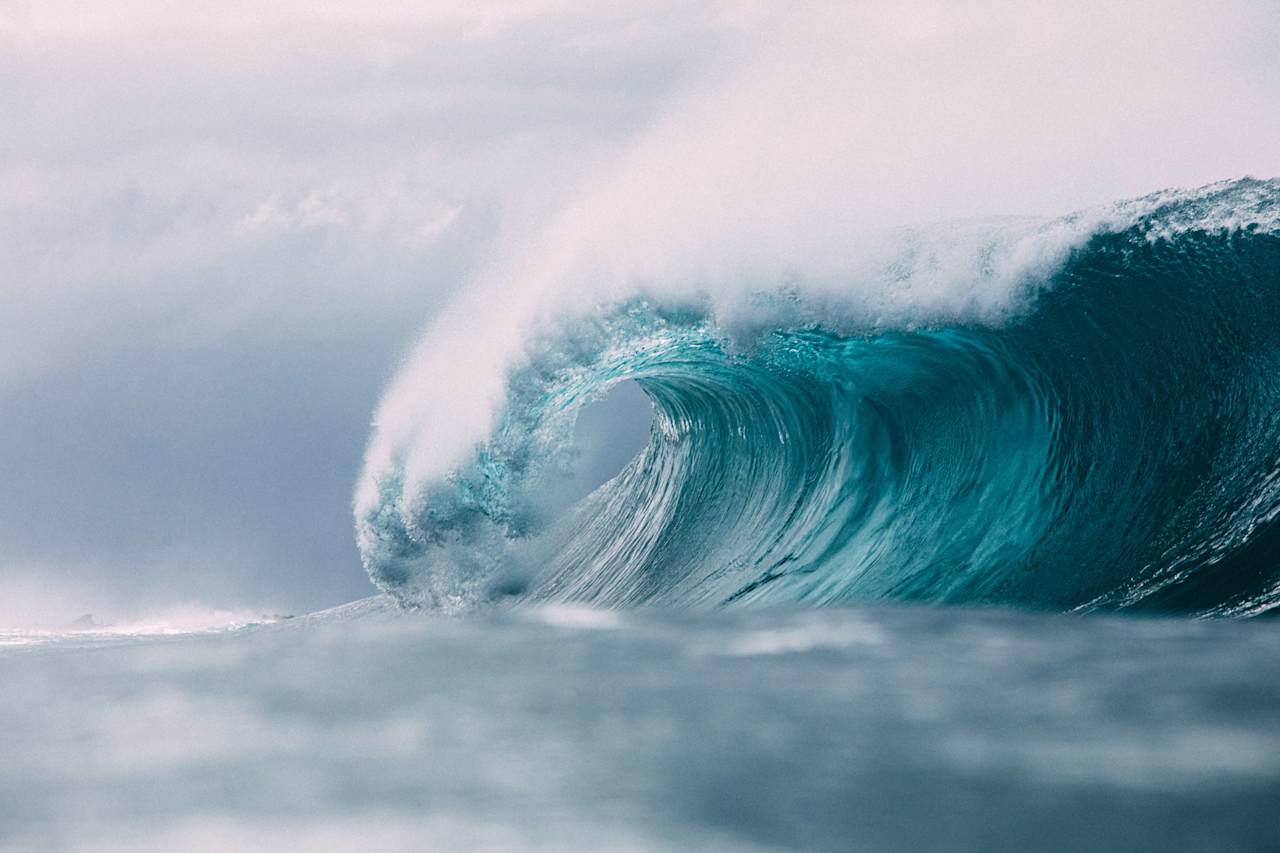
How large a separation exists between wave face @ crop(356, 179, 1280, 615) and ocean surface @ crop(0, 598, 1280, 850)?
7.88 feet

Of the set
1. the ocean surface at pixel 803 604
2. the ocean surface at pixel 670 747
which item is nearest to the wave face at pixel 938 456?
the ocean surface at pixel 803 604

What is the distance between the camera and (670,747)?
131 inches

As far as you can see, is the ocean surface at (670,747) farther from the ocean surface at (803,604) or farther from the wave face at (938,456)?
the wave face at (938,456)

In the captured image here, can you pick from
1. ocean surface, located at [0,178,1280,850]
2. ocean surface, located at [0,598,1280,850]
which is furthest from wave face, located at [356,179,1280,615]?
ocean surface, located at [0,598,1280,850]

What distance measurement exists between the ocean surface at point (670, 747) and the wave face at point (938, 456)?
2403 mm

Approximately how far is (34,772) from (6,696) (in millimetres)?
1413

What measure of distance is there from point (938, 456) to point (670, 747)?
6.34 m

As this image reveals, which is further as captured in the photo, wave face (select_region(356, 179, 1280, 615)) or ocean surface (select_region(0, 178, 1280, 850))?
wave face (select_region(356, 179, 1280, 615))

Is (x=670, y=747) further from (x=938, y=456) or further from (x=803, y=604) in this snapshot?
(x=938, y=456)

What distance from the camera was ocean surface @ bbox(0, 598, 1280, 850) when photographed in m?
2.69

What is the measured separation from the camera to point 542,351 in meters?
9.62

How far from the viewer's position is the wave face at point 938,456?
291 inches

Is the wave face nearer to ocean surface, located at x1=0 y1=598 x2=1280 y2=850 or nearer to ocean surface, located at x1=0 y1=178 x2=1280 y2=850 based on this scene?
ocean surface, located at x1=0 y1=178 x2=1280 y2=850

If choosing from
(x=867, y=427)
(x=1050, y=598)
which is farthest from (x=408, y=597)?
(x=1050, y=598)
